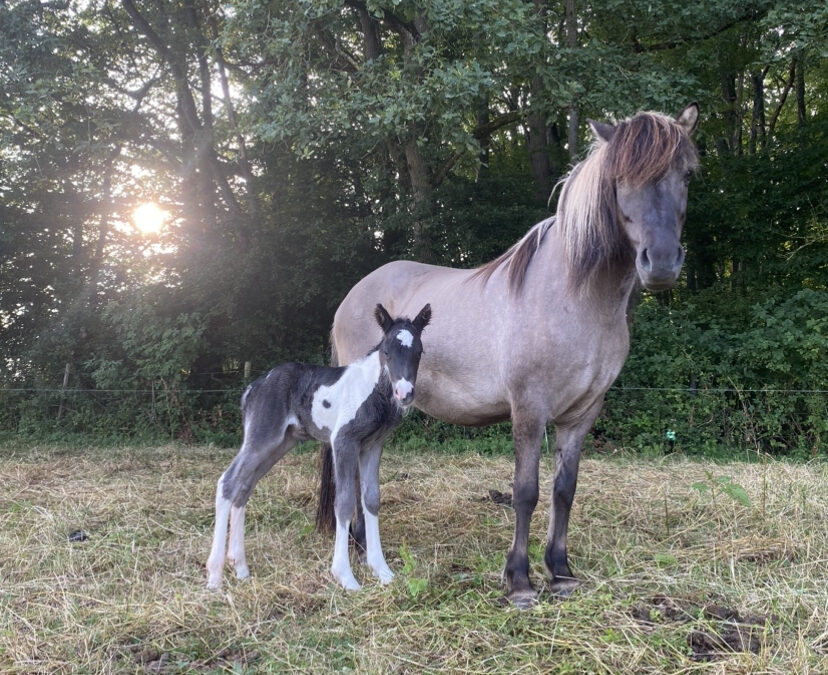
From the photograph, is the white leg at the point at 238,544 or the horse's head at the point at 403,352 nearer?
the horse's head at the point at 403,352

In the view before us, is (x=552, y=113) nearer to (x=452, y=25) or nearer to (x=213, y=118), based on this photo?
(x=452, y=25)

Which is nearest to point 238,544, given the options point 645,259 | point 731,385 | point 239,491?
point 239,491

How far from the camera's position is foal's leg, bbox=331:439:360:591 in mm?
3439

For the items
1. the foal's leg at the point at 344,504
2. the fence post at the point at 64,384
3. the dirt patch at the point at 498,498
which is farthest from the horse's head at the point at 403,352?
the fence post at the point at 64,384

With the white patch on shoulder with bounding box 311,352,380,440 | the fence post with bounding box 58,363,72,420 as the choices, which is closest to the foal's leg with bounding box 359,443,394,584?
the white patch on shoulder with bounding box 311,352,380,440

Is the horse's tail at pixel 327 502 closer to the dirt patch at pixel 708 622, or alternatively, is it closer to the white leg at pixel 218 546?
the white leg at pixel 218 546

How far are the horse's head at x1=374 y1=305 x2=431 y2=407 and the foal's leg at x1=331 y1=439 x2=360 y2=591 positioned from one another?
0.47 m

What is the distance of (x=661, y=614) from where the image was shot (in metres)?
2.76

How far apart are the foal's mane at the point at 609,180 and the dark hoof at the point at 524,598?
1564 millimetres

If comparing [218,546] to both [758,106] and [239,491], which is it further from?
[758,106]

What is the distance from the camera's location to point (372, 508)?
3723mm

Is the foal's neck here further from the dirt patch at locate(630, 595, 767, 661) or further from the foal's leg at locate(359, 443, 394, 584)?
the dirt patch at locate(630, 595, 767, 661)

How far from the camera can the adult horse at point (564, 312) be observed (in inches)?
109

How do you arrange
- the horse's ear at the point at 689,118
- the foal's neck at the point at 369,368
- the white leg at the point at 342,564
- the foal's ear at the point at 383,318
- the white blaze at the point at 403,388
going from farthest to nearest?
the foal's neck at the point at 369,368, the foal's ear at the point at 383,318, the white leg at the point at 342,564, the white blaze at the point at 403,388, the horse's ear at the point at 689,118
